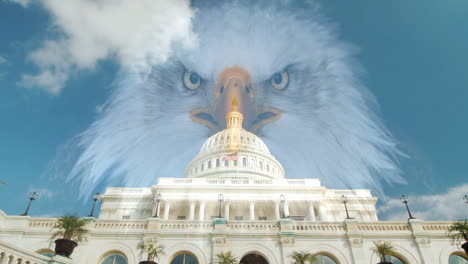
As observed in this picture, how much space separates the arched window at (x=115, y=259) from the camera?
2167 cm

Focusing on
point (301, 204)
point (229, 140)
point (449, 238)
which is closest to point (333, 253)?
point (449, 238)

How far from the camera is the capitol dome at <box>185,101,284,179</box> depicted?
3108 inches

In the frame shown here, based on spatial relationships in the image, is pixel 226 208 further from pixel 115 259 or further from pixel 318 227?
pixel 115 259

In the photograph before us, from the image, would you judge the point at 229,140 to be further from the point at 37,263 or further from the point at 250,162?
the point at 37,263

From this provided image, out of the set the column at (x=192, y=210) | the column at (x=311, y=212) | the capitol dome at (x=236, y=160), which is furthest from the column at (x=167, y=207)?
the column at (x=311, y=212)

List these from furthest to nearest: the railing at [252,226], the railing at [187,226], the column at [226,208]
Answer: the column at [226,208] < the railing at [252,226] < the railing at [187,226]

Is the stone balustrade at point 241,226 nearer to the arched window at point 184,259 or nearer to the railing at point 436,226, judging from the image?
the railing at point 436,226

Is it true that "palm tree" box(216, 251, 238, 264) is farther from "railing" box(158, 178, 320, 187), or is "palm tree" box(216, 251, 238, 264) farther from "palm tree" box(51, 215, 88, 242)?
"railing" box(158, 178, 320, 187)

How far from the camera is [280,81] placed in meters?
24.9

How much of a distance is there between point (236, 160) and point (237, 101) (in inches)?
2034

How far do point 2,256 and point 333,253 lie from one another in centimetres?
2001

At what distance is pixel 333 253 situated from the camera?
72.5ft

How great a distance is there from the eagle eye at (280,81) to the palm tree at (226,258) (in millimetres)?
13506

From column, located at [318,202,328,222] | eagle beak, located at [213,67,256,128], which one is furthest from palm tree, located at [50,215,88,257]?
column, located at [318,202,328,222]
